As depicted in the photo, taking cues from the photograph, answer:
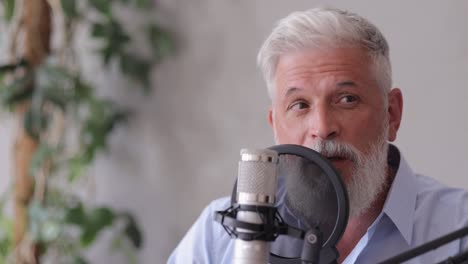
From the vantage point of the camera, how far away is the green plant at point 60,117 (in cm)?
263

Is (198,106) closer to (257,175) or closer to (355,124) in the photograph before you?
(355,124)

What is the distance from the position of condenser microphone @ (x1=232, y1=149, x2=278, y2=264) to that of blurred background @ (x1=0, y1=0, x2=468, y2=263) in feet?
4.67

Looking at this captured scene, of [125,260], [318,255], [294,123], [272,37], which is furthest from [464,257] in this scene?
[125,260]

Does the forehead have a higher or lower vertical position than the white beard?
higher

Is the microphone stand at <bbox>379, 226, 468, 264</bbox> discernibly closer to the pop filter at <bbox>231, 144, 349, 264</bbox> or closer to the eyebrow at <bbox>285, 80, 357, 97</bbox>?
the pop filter at <bbox>231, 144, 349, 264</bbox>

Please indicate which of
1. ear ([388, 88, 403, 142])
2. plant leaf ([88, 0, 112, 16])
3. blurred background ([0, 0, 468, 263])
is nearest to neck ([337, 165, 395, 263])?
ear ([388, 88, 403, 142])

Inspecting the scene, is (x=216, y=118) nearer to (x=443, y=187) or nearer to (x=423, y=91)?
(x=423, y=91)

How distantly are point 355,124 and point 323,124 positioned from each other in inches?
3.1

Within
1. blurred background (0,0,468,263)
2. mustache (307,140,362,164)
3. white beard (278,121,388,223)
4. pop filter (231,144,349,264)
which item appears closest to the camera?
pop filter (231,144,349,264)

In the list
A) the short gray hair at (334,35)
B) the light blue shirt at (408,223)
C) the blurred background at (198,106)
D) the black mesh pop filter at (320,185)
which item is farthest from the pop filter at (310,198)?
the blurred background at (198,106)

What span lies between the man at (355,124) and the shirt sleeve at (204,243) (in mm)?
38

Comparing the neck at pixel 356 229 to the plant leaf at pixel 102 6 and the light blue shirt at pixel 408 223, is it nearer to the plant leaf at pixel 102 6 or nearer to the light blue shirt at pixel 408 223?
the light blue shirt at pixel 408 223

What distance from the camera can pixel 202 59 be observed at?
2.70m

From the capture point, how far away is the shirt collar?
1380mm
